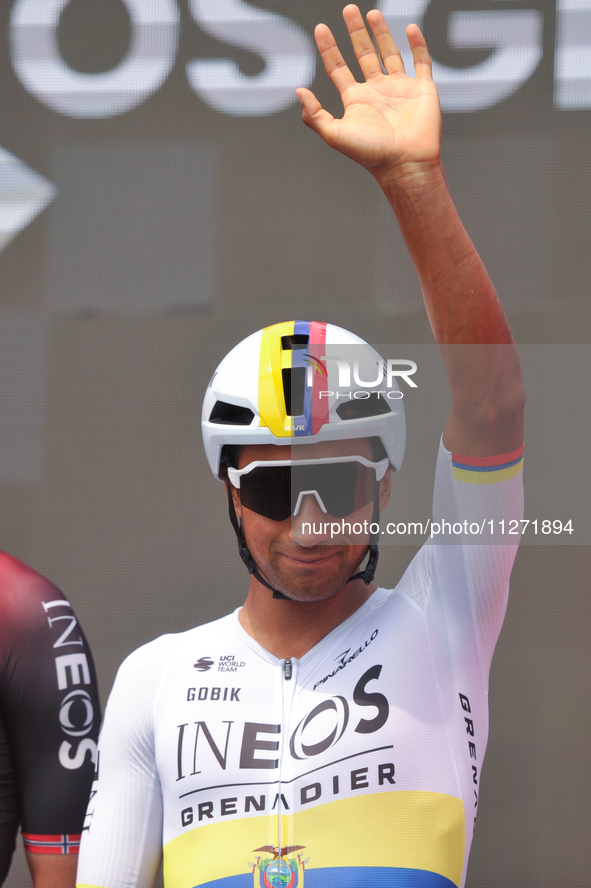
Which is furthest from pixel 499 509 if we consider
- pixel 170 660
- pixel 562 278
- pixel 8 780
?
pixel 8 780

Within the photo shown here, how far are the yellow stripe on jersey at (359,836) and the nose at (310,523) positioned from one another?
0.44m

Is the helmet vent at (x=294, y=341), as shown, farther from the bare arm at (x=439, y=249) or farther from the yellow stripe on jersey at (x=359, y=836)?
the yellow stripe on jersey at (x=359, y=836)

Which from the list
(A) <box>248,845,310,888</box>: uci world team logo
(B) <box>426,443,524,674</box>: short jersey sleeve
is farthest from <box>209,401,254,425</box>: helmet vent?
(A) <box>248,845,310,888</box>: uci world team logo

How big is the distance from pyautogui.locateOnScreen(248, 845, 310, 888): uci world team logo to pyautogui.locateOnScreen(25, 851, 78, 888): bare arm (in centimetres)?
54

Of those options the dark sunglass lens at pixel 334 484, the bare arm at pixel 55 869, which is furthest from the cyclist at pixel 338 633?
the bare arm at pixel 55 869

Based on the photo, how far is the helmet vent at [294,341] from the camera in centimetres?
155

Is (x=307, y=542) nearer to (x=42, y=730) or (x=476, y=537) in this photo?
(x=476, y=537)

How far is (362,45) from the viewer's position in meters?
1.38

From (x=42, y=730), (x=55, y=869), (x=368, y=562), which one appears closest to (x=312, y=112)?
(x=368, y=562)

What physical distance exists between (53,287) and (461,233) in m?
1.46

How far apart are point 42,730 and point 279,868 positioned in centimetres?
Result: 63

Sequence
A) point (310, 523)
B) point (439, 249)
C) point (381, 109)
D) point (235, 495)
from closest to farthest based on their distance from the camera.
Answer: point (439, 249), point (381, 109), point (310, 523), point (235, 495)

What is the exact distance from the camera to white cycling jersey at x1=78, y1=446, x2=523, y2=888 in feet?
4.44

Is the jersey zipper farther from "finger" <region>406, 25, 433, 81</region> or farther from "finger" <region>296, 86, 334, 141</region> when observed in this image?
"finger" <region>406, 25, 433, 81</region>
